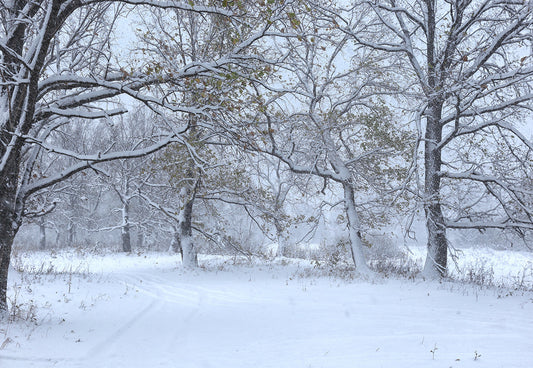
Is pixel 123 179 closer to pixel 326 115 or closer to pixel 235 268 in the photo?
pixel 235 268

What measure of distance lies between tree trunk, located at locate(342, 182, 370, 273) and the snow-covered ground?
67.0 inches

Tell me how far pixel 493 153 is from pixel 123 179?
2140cm

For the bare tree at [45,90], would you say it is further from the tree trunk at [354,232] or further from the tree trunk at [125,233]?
the tree trunk at [125,233]

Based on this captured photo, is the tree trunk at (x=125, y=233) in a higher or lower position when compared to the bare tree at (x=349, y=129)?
lower

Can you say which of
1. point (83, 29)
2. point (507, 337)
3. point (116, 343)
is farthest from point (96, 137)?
point (507, 337)

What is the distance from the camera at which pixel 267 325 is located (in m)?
6.21

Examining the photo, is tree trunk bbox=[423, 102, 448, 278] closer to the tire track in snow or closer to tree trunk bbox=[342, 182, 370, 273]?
tree trunk bbox=[342, 182, 370, 273]

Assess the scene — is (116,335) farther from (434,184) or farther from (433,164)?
(433,164)

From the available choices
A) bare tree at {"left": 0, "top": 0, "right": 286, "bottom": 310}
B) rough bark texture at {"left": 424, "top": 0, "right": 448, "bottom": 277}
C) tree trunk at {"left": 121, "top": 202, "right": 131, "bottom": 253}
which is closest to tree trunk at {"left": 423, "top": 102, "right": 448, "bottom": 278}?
rough bark texture at {"left": 424, "top": 0, "right": 448, "bottom": 277}

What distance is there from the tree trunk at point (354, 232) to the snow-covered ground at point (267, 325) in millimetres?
1701

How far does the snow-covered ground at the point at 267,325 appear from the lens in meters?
4.36

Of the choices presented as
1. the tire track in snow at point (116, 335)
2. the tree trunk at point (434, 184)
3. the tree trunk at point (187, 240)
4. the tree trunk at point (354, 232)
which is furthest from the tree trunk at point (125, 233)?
the tree trunk at point (434, 184)

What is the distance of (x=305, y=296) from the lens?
8.72 m

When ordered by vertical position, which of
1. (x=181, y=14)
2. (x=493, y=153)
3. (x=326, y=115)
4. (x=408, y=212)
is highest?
(x=181, y=14)
